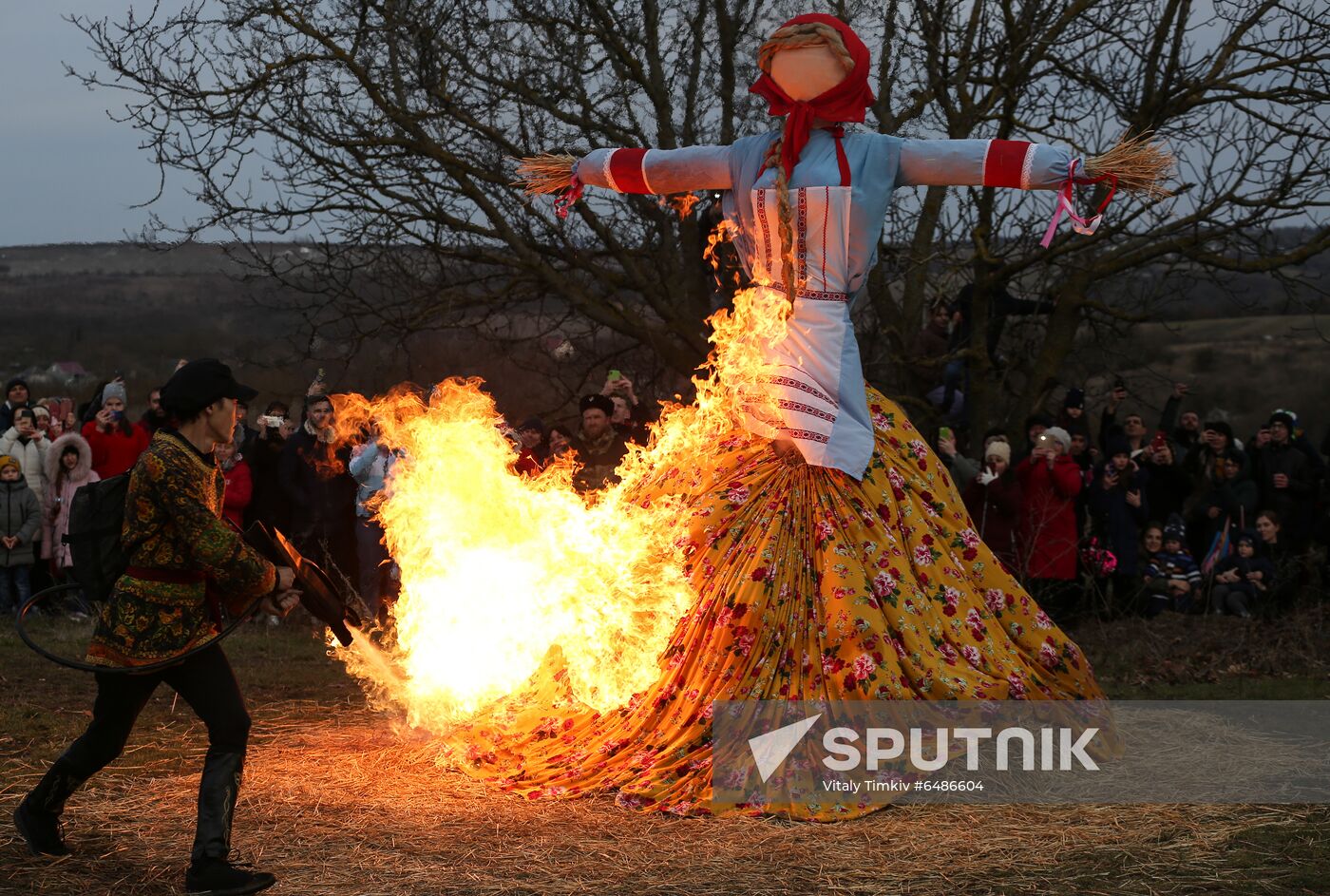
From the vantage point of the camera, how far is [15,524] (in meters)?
10.1

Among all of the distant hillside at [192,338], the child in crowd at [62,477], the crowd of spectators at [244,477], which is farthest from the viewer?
the distant hillside at [192,338]

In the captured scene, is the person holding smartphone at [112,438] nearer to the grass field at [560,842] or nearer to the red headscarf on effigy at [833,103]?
the grass field at [560,842]

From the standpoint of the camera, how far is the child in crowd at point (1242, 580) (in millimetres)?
9758

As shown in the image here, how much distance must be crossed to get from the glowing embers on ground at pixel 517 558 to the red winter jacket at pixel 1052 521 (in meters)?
4.24

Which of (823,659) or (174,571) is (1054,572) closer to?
(823,659)

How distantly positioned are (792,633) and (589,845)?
119 cm

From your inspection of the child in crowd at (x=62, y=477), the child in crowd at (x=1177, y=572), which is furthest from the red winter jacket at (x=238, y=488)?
the child in crowd at (x=1177, y=572)

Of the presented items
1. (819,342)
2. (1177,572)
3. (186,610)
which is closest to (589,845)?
(186,610)

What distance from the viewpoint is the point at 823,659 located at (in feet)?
17.3

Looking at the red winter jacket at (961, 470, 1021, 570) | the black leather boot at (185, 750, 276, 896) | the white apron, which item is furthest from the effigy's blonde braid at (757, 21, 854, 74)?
the red winter jacket at (961, 470, 1021, 570)

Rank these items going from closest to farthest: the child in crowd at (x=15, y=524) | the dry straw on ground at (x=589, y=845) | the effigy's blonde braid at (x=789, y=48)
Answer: the dry straw on ground at (x=589, y=845)
the effigy's blonde braid at (x=789, y=48)
the child in crowd at (x=15, y=524)

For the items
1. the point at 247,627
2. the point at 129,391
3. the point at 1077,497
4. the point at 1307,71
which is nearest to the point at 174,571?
the point at 247,627

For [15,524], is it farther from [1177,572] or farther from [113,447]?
[1177,572]

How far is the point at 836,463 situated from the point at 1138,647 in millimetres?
4219
